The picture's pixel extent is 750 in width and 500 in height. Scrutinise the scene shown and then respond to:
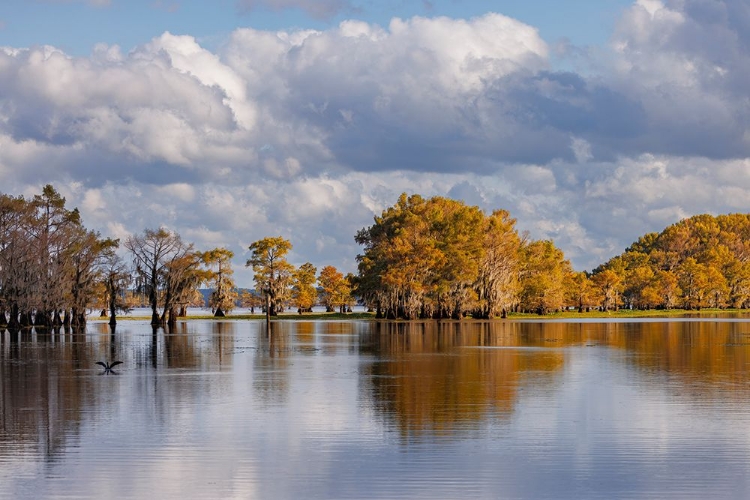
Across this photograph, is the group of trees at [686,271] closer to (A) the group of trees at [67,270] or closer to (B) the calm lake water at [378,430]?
(A) the group of trees at [67,270]

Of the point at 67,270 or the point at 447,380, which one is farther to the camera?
the point at 67,270

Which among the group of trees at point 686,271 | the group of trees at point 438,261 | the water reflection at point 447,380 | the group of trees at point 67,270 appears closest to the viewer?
the water reflection at point 447,380

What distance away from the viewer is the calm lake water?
43.0ft

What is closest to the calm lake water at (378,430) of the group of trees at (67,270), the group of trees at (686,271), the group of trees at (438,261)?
the group of trees at (67,270)

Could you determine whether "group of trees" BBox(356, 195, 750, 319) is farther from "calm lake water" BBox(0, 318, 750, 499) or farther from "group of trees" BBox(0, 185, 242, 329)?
"calm lake water" BBox(0, 318, 750, 499)

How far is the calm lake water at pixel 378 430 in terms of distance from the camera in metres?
13.1

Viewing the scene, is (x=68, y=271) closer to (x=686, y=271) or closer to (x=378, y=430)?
(x=378, y=430)

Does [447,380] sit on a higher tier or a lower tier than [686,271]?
lower

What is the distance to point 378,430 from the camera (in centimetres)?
1784

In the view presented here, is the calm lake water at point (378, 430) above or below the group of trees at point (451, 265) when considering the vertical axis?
below

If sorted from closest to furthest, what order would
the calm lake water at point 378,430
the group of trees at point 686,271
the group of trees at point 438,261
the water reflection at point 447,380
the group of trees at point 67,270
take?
the calm lake water at point 378,430
the water reflection at point 447,380
the group of trees at point 67,270
the group of trees at point 438,261
the group of trees at point 686,271

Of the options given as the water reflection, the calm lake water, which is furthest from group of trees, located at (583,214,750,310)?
the calm lake water

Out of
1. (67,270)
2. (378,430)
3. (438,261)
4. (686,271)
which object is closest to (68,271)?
(67,270)

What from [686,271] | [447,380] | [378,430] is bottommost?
[447,380]
